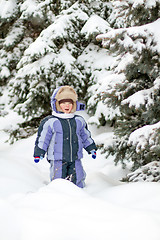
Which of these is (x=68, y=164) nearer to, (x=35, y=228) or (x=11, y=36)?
(x=35, y=228)

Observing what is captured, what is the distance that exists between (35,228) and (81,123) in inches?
100

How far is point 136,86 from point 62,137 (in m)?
1.45

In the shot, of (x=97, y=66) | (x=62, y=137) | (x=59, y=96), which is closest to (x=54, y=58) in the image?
(x=97, y=66)

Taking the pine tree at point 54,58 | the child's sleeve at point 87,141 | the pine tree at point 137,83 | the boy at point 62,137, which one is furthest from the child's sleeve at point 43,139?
the pine tree at point 54,58

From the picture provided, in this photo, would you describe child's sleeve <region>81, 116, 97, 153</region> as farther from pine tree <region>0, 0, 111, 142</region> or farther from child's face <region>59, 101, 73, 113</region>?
pine tree <region>0, 0, 111, 142</region>

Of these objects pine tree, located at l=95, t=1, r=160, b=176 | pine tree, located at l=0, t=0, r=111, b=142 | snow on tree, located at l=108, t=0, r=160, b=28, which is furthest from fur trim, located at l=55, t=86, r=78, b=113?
pine tree, located at l=0, t=0, r=111, b=142

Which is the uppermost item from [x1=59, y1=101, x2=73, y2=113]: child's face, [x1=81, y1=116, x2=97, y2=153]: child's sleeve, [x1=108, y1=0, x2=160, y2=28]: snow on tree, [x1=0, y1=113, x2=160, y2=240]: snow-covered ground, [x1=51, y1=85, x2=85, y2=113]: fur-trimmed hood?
[x1=108, y1=0, x2=160, y2=28]: snow on tree

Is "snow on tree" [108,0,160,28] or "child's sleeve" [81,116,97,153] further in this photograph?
"child's sleeve" [81,116,97,153]

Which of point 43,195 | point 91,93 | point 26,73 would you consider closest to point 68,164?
point 43,195

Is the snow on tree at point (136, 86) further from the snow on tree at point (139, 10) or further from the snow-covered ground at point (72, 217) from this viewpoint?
the snow-covered ground at point (72, 217)

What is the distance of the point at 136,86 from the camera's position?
4.10 metres

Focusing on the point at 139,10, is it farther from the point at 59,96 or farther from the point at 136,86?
the point at 59,96

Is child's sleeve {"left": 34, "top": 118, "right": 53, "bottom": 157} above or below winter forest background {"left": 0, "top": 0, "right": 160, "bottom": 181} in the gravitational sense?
below

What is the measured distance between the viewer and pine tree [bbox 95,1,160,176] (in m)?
3.36
